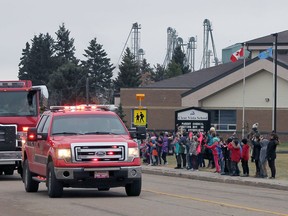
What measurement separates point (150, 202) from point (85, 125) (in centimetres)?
276

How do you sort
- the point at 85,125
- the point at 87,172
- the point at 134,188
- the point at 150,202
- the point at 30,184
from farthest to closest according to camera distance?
the point at 30,184 < the point at 85,125 < the point at 134,188 < the point at 87,172 < the point at 150,202

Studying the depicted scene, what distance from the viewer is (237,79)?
65062 mm

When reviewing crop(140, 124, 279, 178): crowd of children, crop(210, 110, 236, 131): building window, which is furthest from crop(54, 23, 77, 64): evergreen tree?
crop(140, 124, 279, 178): crowd of children

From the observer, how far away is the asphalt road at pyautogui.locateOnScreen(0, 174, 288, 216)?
16.5 m

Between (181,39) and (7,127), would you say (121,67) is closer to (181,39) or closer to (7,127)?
(181,39)

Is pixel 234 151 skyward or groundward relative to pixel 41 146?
groundward

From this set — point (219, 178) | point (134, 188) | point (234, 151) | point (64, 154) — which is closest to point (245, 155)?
point (234, 151)

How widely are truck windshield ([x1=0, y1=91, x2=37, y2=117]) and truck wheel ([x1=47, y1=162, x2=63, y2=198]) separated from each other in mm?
9454

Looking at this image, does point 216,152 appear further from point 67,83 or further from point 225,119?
point 67,83

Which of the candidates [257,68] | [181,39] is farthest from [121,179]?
[181,39]

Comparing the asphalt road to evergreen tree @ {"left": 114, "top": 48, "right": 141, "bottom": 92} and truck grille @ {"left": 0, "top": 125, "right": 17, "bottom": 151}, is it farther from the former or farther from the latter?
evergreen tree @ {"left": 114, "top": 48, "right": 141, "bottom": 92}

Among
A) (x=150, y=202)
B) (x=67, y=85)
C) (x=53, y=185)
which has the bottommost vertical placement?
(x=150, y=202)

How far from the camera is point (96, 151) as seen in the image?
1894cm

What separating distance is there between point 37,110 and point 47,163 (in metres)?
9.28
